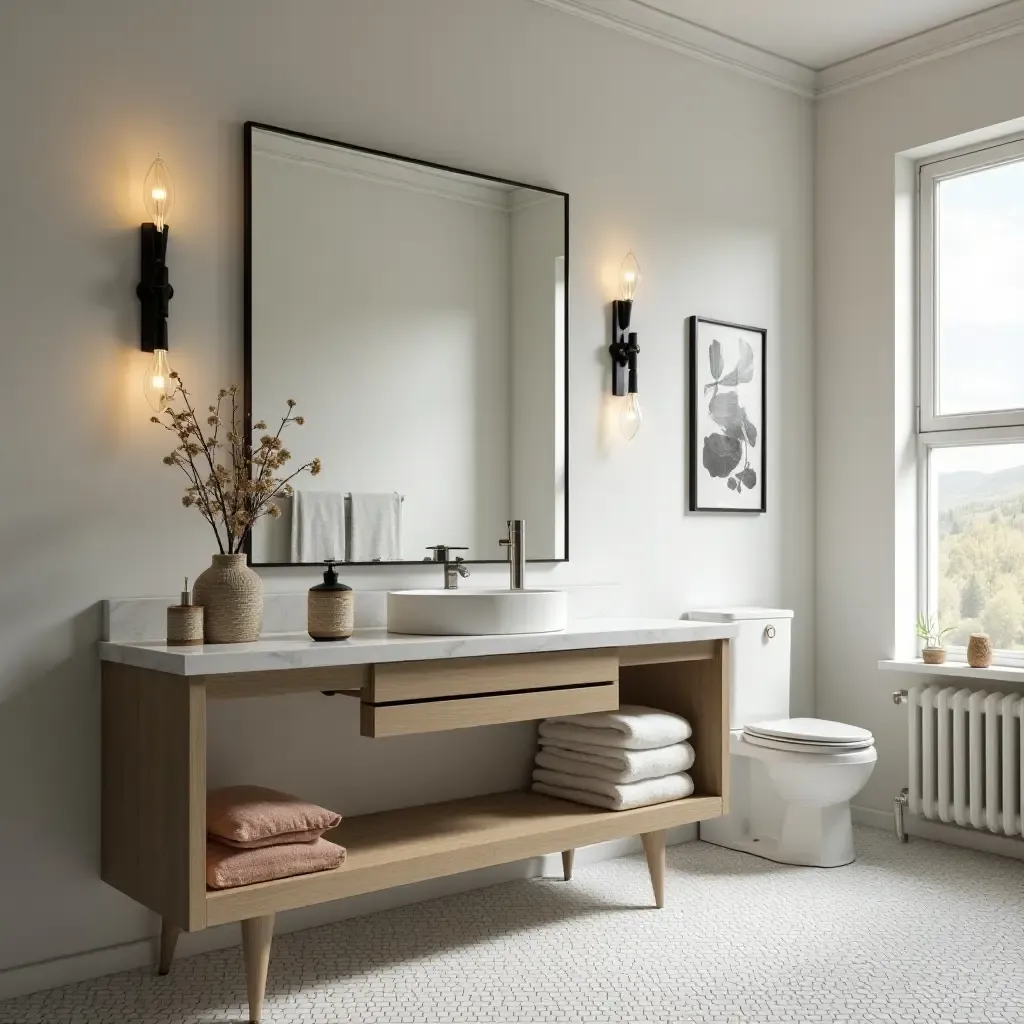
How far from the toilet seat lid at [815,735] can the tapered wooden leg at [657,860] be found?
0.56 metres

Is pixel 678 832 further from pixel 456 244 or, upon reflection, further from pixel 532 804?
pixel 456 244

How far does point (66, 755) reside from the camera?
2406 mm

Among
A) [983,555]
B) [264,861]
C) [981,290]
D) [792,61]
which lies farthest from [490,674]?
[792,61]

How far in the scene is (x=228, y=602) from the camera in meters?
2.33

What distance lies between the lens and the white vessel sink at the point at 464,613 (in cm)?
252

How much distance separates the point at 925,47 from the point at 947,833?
101 inches

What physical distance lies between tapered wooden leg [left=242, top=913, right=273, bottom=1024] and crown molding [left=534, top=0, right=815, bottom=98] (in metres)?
2.59

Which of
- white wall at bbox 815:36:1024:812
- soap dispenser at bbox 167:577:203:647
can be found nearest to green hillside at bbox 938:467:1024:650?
white wall at bbox 815:36:1024:812

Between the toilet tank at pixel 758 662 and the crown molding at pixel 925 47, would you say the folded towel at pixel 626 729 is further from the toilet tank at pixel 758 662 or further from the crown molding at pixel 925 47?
the crown molding at pixel 925 47

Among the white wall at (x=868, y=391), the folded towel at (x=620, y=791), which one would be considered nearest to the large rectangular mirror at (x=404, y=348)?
the folded towel at (x=620, y=791)

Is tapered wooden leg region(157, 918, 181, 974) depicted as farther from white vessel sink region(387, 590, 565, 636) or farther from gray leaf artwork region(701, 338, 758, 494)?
gray leaf artwork region(701, 338, 758, 494)

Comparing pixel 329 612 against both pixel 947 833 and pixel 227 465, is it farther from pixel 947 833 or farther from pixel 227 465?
pixel 947 833

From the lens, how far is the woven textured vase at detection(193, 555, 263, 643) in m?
2.33

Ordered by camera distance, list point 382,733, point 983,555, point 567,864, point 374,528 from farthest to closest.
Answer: point 983,555 < point 567,864 < point 374,528 < point 382,733
